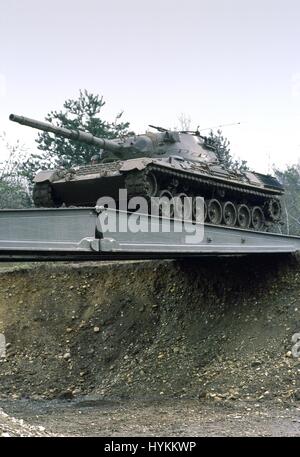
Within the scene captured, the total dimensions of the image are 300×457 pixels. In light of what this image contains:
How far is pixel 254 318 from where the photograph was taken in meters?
13.3

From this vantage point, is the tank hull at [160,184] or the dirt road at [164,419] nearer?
the dirt road at [164,419]

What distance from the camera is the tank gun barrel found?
14.0 meters

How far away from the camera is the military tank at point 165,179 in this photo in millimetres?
14375

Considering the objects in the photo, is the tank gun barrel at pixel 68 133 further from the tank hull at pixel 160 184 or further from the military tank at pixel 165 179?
the tank hull at pixel 160 184

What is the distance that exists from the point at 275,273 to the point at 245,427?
582 cm

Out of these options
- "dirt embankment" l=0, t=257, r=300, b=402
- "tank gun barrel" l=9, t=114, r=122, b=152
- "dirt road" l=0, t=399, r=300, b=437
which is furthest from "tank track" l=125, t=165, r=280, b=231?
"dirt road" l=0, t=399, r=300, b=437

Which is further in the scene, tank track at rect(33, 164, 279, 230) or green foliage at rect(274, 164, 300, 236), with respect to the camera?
green foliage at rect(274, 164, 300, 236)

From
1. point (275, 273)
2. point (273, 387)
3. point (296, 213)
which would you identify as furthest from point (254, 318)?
point (296, 213)

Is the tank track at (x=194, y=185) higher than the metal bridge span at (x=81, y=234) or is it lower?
higher
